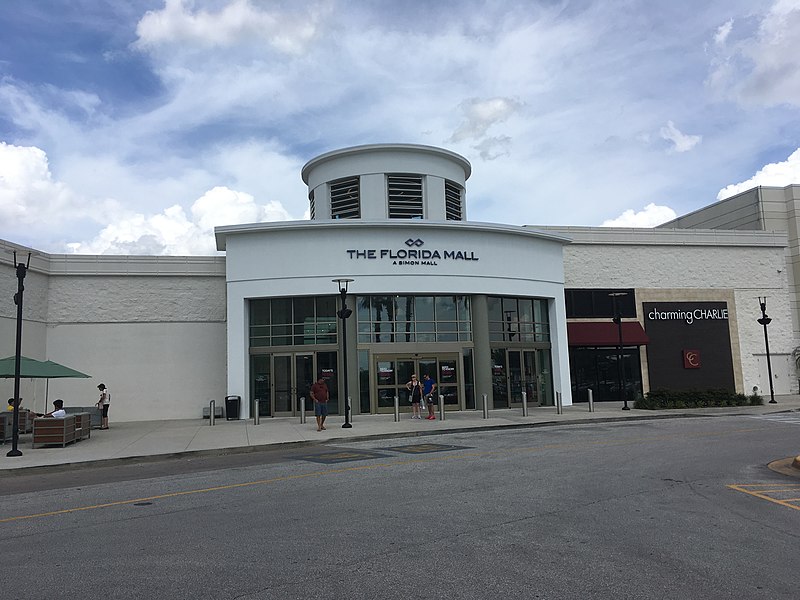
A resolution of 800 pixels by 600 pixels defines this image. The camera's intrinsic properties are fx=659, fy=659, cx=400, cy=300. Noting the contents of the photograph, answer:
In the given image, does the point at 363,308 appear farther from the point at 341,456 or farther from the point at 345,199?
the point at 341,456

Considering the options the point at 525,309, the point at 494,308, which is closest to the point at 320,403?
the point at 494,308

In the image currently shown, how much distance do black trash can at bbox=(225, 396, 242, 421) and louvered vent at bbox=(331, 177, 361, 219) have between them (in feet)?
33.3

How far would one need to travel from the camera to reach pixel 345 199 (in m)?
30.4

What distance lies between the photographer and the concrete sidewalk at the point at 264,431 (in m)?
15.3

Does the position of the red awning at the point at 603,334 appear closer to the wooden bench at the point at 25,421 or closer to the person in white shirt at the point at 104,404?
the person in white shirt at the point at 104,404

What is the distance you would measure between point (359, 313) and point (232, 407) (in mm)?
5856

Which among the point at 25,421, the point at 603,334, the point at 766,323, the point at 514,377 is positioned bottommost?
the point at 25,421

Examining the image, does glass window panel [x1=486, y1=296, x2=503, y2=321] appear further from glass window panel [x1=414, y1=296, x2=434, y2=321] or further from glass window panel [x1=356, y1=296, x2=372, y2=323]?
glass window panel [x1=356, y1=296, x2=372, y2=323]

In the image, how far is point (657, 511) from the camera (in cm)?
816

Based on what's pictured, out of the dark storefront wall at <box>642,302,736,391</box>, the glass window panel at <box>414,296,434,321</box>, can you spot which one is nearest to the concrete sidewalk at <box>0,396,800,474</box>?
the glass window panel at <box>414,296,434,321</box>

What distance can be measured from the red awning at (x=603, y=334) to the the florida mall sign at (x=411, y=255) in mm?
7039

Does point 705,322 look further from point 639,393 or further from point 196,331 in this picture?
point 196,331

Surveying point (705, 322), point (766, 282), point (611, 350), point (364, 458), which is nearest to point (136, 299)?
point (364, 458)

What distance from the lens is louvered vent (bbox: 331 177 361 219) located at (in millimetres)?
30062
